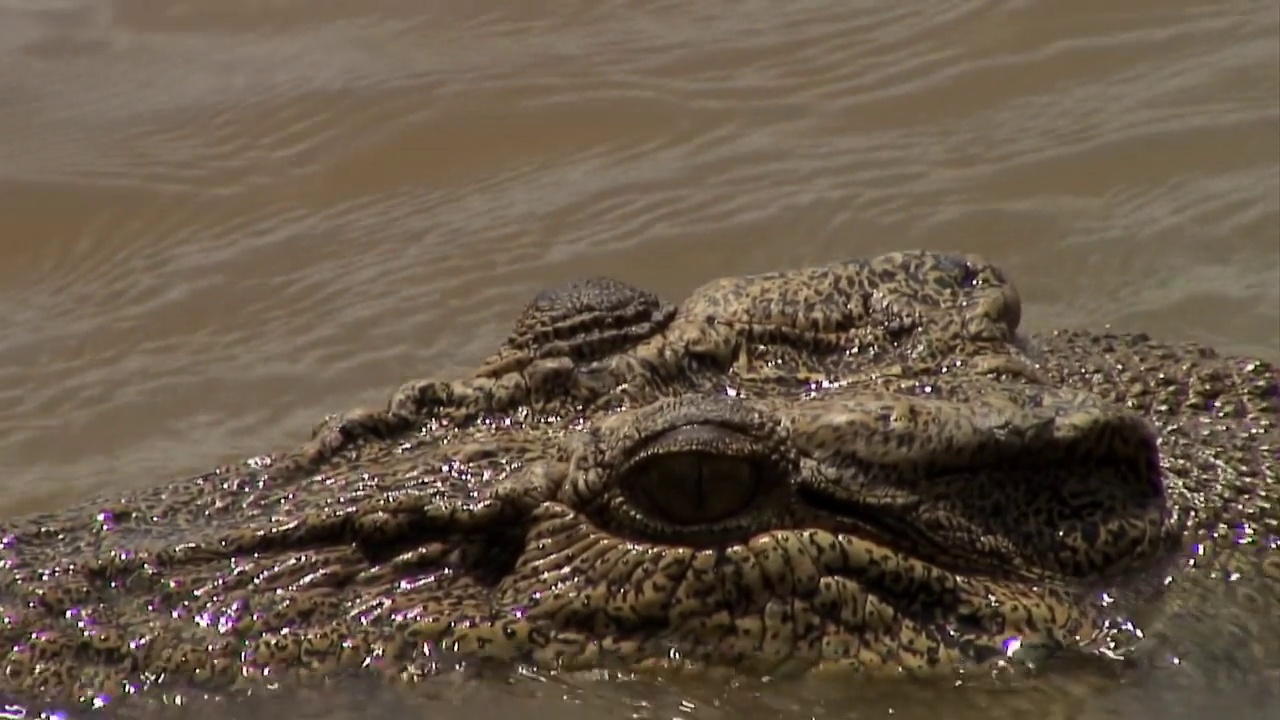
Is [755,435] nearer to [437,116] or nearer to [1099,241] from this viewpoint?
[1099,241]

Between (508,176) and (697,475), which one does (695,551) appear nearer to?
(697,475)

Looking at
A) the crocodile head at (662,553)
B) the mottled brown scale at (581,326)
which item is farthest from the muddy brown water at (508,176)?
the crocodile head at (662,553)

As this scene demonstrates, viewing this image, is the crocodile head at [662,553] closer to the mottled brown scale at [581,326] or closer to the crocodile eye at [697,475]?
the crocodile eye at [697,475]

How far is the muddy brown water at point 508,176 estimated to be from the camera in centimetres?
656

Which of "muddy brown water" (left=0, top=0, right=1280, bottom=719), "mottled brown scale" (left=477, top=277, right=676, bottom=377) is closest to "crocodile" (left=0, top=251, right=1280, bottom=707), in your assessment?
"mottled brown scale" (left=477, top=277, right=676, bottom=377)

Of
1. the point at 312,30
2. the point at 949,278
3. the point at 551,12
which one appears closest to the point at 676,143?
the point at 551,12

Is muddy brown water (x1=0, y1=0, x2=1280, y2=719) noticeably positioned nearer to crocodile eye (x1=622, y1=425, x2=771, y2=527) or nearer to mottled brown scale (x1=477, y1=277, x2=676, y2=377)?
mottled brown scale (x1=477, y1=277, x2=676, y2=377)

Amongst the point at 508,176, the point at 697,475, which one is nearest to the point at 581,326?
the point at 697,475

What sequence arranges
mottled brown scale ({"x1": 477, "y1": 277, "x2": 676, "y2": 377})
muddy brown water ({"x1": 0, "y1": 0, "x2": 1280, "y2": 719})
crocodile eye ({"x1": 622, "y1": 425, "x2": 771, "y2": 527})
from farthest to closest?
muddy brown water ({"x1": 0, "y1": 0, "x2": 1280, "y2": 719})
mottled brown scale ({"x1": 477, "y1": 277, "x2": 676, "y2": 377})
crocodile eye ({"x1": 622, "y1": 425, "x2": 771, "y2": 527})

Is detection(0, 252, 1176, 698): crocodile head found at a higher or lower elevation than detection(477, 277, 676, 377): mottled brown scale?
lower

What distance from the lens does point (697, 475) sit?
3529mm

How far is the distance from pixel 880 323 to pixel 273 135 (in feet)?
16.0

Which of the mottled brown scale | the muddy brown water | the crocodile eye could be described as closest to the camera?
the crocodile eye

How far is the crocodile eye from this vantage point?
350 centimetres
